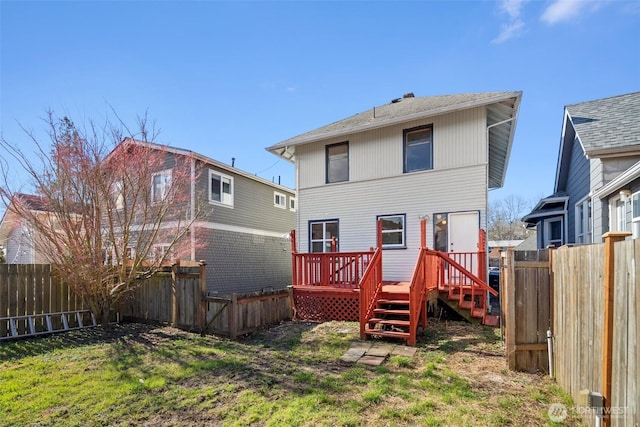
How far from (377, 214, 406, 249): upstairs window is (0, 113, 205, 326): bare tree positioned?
20.8ft

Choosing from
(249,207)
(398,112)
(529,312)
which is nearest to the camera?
(529,312)

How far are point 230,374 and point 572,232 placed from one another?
1184cm

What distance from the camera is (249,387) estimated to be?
13.8 feet

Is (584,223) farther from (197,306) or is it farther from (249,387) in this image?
(197,306)

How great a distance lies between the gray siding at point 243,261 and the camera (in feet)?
43.7

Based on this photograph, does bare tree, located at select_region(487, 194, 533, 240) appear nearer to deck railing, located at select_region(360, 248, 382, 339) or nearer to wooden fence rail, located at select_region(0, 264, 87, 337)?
deck railing, located at select_region(360, 248, 382, 339)

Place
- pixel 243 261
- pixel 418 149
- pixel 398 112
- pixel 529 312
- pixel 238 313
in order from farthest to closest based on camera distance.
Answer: pixel 243 261
pixel 398 112
pixel 418 149
pixel 238 313
pixel 529 312

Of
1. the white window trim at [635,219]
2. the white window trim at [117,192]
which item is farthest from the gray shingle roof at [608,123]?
the white window trim at [117,192]

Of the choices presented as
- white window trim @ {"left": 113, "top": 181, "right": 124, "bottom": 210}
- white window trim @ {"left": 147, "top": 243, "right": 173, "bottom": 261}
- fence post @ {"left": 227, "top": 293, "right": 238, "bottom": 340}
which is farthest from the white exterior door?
white window trim @ {"left": 113, "top": 181, "right": 124, "bottom": 210}

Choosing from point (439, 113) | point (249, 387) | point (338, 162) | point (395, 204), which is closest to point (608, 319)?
point (249, 387)

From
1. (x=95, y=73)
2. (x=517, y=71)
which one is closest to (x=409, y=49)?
(x=517, y=71)

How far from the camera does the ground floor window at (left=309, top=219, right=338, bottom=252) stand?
1139 cm

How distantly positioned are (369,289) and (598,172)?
6.34 meters

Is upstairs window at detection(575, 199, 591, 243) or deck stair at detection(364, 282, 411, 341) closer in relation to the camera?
deck stair at detection(364, 282, 411, 341)
